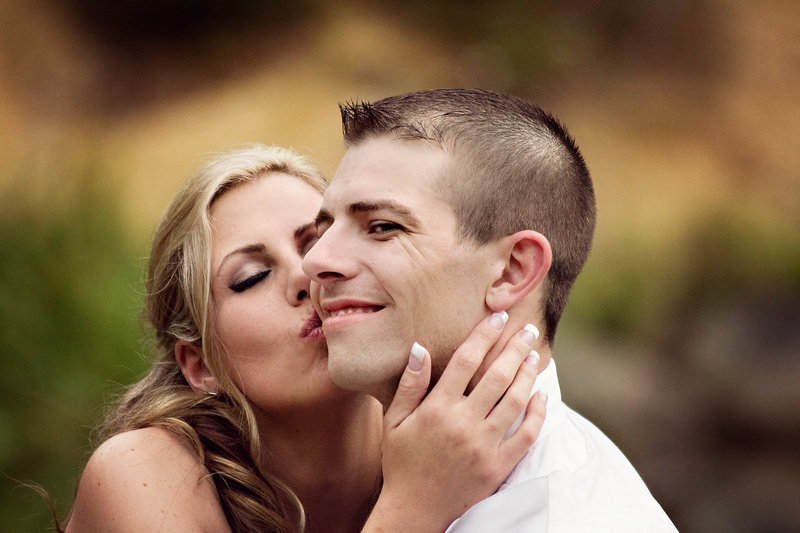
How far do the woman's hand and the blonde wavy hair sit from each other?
69 cm

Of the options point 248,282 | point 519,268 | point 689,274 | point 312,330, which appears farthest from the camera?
point 689,274

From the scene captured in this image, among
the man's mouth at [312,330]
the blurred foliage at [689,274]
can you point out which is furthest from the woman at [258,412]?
the blurred foliage at [689,274]

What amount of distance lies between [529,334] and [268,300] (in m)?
0.97

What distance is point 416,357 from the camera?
219 centimetres

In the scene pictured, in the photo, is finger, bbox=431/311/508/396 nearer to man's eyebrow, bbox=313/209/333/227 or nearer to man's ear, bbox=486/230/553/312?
man's ear, bbox=486/230/553/312

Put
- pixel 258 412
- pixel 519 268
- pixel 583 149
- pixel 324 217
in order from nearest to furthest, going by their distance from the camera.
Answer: pixel 519 268, pixel 324 217, pixel 258 412, pixel 583 149

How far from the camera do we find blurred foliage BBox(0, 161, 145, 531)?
6023mm

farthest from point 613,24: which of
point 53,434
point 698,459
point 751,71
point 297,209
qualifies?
point 53,434

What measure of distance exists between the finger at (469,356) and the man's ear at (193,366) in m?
1.15

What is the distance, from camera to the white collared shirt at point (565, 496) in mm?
1996

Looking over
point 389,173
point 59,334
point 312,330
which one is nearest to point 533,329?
point 389,173

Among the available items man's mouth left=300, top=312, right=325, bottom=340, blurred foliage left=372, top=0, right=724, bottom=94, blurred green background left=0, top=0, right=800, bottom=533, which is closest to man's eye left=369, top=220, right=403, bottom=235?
man's mouth left=300, top=312, right=325, bottom=340

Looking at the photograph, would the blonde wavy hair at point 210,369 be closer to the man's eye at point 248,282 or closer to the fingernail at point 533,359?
the man's eye at point 248,282

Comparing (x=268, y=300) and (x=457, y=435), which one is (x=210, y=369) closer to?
(x=268, y=300)
